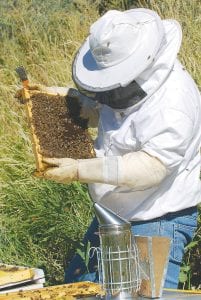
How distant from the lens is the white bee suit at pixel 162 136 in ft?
10.6

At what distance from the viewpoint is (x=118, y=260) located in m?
2.93

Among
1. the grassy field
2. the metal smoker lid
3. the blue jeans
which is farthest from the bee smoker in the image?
the grassy field

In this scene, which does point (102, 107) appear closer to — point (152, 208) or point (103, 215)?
point (152, 208)

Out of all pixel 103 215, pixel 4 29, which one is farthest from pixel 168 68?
pixel 4 29

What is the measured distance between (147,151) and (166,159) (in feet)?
0.27

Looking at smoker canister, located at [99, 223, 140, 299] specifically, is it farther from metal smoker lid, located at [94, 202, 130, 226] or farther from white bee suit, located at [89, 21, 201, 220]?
white bee suit, located at [89, 21, 201, 220]

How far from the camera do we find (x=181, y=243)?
3598 millimetres

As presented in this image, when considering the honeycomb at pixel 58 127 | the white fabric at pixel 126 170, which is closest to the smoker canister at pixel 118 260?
the white fabric at pixel 126 170

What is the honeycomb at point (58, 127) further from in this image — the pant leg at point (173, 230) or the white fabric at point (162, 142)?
the pant leg at point (173, 230)

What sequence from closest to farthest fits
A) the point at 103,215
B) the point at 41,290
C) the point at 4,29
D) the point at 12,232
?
the point at 103,215 → the point at 41,290 → the point at 12,232 → the point at 4,29

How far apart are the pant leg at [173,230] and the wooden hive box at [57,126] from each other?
39 cm

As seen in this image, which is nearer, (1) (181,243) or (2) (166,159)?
(2) (166,159)

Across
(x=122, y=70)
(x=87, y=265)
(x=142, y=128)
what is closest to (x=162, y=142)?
(x=142, y=128)

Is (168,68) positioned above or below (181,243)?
above
